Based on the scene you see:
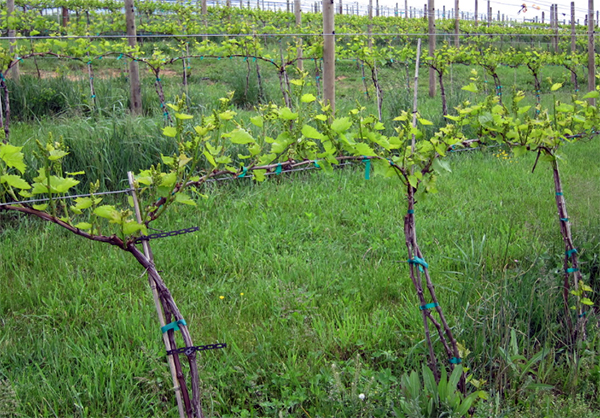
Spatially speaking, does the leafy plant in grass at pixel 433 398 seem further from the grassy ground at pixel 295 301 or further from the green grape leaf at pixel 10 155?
the green grape leaf at pixel 10 155

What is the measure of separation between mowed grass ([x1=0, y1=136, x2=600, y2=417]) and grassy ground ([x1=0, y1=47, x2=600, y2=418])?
0.04 ft

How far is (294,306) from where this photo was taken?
265 centimetres

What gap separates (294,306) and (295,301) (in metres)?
0.03

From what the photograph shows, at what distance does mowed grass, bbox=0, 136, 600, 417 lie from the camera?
2053 millimetres

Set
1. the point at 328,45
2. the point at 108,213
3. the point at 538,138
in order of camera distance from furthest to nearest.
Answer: the point at 328,45 → the point at 538,138 → the point at 108,213

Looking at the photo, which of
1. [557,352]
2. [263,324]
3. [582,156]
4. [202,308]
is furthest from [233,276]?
[582,156]

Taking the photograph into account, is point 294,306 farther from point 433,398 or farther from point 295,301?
point 433,398

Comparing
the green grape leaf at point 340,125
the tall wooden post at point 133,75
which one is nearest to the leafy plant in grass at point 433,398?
the green grape leaf at point 340,125

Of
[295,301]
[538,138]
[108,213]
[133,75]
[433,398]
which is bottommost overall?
[433,398]

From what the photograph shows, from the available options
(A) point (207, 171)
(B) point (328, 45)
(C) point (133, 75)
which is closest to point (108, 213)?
(A) point (207, 171)

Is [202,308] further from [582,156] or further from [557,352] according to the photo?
[582,156]

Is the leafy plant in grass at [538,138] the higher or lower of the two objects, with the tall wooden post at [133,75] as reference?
lower

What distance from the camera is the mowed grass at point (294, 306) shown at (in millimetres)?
2053

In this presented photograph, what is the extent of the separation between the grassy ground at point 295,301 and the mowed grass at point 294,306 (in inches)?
0.4
